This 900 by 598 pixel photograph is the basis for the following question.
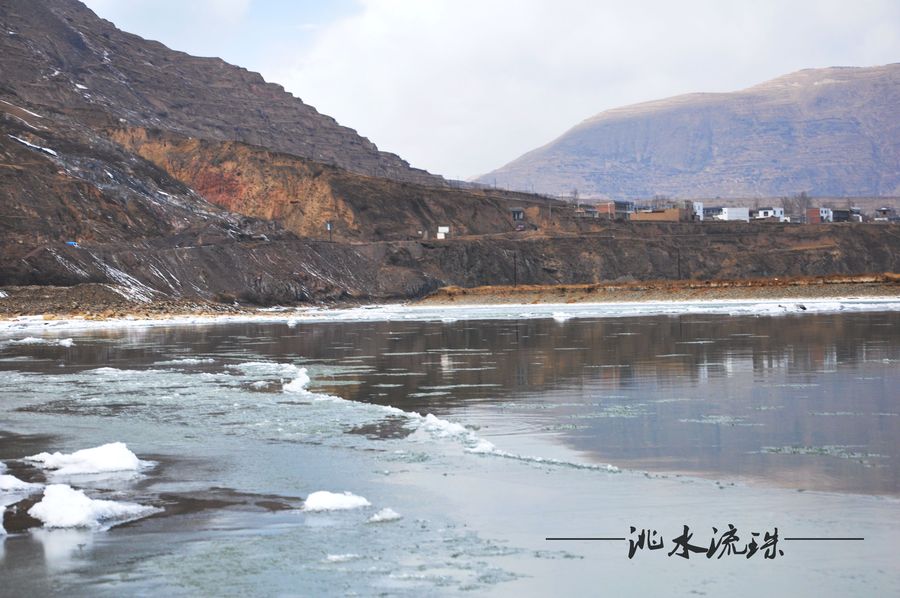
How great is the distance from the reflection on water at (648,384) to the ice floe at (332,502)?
373 centimetres

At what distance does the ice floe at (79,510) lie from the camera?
10.8 metres

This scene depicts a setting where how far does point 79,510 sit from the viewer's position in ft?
35.9

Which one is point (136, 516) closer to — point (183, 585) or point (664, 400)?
point (183, 585)

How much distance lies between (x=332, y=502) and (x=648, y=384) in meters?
12.4

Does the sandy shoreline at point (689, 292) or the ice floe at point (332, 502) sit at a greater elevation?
the sandy shoreline at point (689, 292)

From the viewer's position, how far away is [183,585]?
28.4 feet

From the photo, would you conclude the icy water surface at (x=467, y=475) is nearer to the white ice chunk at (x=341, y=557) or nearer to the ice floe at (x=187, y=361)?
the white ice chunk at (x=341, y=557)

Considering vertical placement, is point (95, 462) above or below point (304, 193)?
below

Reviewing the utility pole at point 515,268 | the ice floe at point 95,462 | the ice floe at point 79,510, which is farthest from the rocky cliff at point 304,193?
the ice floe at point 79,510

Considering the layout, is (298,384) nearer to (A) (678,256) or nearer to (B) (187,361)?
(B) (187,361)

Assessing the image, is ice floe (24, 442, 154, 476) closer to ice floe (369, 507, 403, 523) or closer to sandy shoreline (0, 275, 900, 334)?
ice floe (369, 507, 403, 523)

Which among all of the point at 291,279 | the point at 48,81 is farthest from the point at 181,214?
the point at 48,81

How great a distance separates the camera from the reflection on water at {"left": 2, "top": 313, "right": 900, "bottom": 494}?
45.7ft

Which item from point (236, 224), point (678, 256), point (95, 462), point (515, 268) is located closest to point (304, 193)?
point (236, 224)
